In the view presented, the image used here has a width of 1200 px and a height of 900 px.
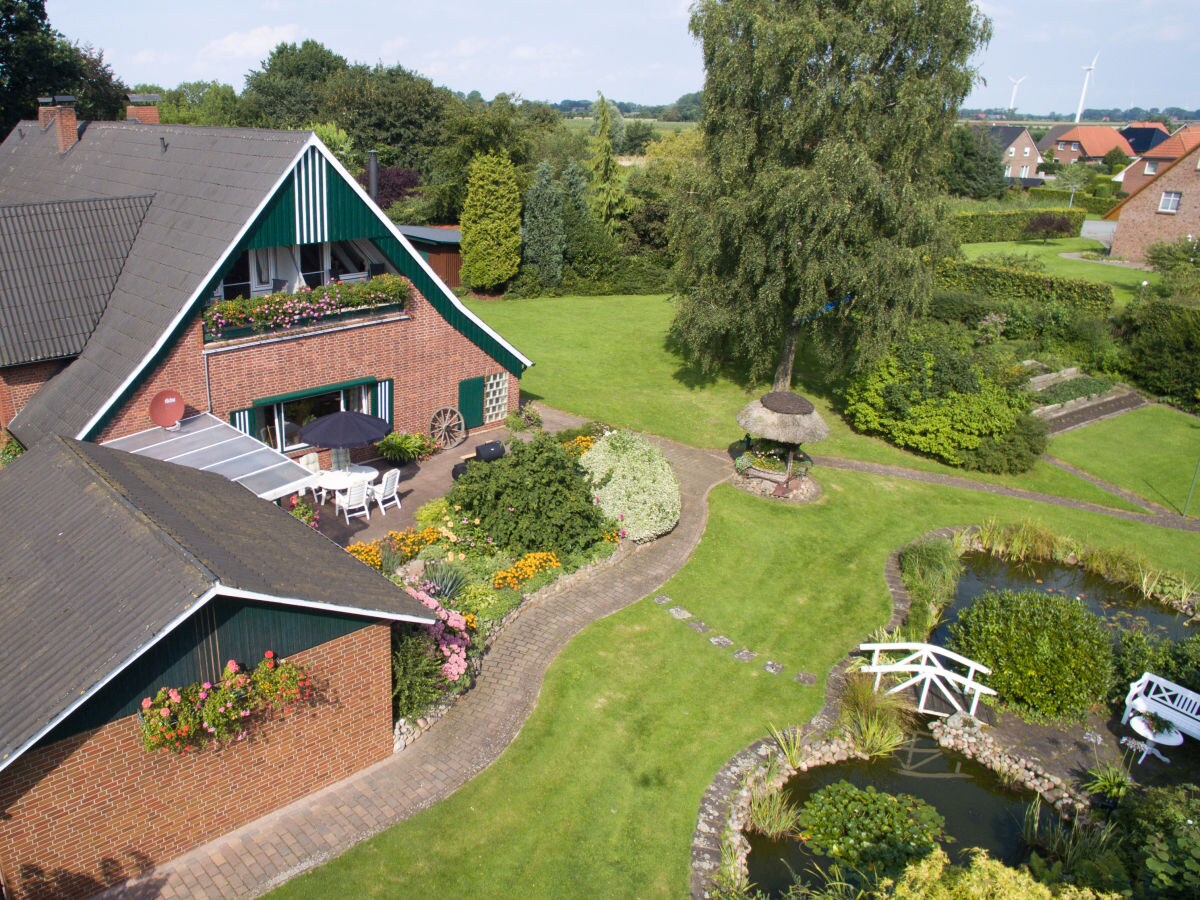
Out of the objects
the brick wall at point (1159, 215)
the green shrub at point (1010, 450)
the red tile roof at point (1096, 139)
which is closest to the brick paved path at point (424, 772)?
the green shrub at point (1010, 450)

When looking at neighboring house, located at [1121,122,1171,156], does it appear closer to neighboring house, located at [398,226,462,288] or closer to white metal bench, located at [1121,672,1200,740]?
neighboring house, located at [398,226,462,288]

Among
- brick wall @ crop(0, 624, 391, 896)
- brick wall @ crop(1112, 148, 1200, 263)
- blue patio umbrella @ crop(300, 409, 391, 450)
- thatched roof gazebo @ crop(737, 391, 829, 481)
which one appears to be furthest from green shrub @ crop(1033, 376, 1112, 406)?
brick wall @ crop(0, 624, 391, 896)

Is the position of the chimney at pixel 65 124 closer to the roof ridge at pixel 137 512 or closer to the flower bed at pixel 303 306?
the flower bed at pixel 303 306

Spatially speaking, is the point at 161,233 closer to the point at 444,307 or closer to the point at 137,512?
the point at 444,307

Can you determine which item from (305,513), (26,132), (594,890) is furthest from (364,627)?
(26,132)

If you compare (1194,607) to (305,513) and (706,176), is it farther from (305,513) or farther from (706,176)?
(305,513)
